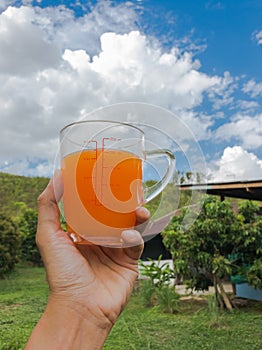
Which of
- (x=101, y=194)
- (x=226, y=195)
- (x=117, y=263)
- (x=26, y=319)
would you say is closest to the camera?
(x=101, y=194)

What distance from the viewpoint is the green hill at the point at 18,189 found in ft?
25.0

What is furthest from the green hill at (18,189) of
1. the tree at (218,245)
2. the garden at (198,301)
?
the tree at (218,245)

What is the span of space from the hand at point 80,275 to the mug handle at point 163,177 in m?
0.05

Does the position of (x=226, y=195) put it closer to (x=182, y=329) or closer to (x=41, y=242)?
(x=182, y=329)

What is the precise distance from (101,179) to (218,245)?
295 centimetres

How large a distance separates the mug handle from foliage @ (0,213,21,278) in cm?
472

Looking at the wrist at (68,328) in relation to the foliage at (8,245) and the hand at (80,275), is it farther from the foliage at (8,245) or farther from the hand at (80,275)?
the foliage at (8,245)

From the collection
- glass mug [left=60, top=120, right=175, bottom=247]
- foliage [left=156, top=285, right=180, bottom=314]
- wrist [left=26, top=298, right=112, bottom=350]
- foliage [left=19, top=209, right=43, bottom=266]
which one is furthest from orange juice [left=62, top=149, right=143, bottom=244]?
foliage [left=19, top=209, right=43, bottom=266]

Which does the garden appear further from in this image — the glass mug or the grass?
the glass mug

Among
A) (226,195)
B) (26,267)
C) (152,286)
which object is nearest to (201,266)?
(152,286)

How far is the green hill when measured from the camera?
763 cm

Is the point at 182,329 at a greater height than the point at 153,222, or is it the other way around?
the point at 153,222

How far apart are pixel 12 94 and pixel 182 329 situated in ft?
10.5

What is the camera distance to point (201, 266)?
347cm
